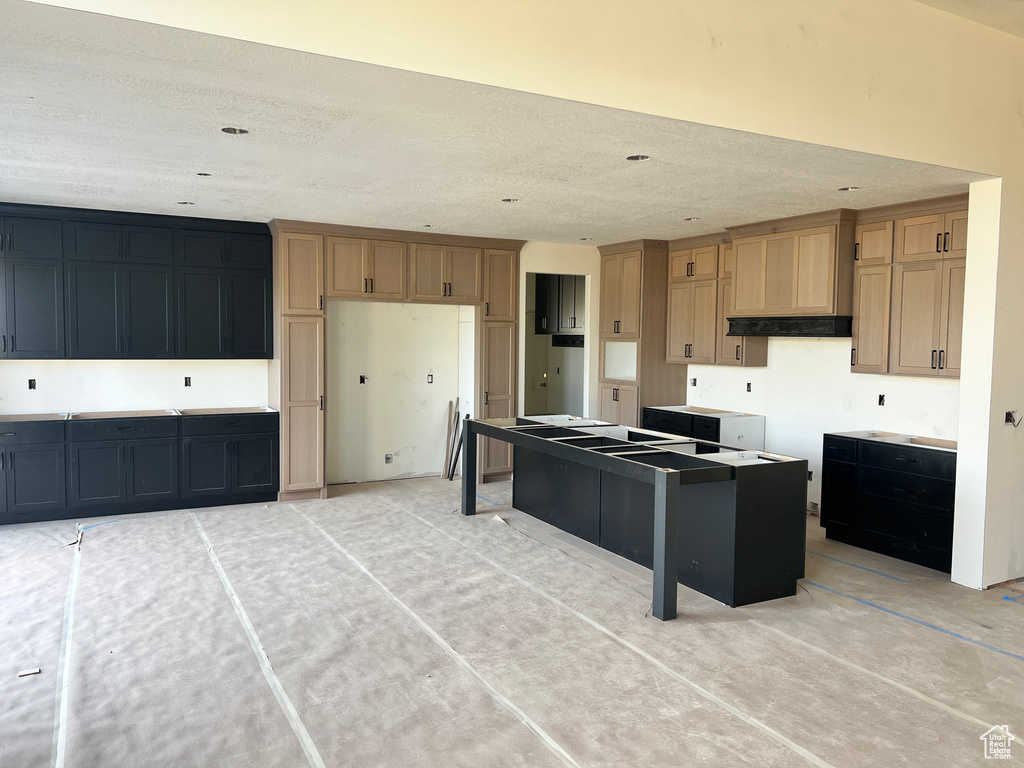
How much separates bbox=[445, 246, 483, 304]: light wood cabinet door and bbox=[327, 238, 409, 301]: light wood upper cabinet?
0.48 metres

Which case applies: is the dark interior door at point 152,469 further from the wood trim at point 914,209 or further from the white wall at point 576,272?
the wood trim at point 914,209

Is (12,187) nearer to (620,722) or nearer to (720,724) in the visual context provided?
(620,722)

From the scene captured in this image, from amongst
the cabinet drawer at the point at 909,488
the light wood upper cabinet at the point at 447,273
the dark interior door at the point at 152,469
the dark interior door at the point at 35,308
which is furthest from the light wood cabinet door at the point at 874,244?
the dark interior door at the point at 35,308

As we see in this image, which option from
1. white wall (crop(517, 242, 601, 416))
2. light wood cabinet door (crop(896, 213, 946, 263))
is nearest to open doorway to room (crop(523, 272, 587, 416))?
white wall (crop(517, 242, 601, 416))

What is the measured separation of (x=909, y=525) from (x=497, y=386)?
4.11 m

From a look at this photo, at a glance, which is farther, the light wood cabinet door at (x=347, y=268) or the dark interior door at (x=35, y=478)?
the light wood cabinet door at (x=347, y=268)

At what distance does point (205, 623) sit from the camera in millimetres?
3844

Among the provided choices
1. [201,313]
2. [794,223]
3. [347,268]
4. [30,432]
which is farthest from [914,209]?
[30,432]

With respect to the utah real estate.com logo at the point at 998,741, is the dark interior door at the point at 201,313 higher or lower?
higher

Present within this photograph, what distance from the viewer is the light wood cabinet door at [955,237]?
16.2ft

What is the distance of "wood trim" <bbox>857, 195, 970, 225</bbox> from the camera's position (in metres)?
4.92

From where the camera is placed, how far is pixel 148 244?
627cm

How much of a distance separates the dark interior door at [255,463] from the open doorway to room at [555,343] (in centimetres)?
340

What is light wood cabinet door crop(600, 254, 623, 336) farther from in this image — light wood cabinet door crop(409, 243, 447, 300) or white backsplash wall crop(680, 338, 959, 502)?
light wood cabinet door crop(409, 243, 447, 300)
